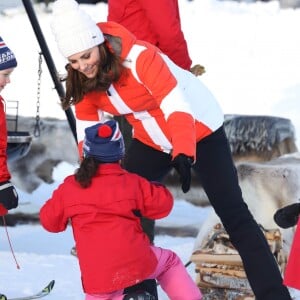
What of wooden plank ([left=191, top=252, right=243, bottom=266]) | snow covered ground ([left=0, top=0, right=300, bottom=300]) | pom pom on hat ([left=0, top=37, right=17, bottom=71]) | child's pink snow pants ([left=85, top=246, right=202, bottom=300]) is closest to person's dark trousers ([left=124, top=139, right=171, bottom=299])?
child's pink snow pants ([left=85, top=246, right=202, bottom=300])

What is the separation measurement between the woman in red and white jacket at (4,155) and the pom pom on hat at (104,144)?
0.56 metres

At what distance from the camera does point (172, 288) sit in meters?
3.35

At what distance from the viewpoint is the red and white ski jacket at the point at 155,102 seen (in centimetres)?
307

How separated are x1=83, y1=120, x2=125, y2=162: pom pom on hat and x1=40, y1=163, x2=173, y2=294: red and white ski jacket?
0.10 ft

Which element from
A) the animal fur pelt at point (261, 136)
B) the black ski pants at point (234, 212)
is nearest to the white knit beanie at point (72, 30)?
the black ski pants at point (234, 212)

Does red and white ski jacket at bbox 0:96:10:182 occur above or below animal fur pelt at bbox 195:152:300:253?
above

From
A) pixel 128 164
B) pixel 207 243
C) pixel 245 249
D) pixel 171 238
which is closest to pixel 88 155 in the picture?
pixel 128 164

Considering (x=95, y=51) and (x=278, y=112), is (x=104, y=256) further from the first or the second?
(x=278, y=112)

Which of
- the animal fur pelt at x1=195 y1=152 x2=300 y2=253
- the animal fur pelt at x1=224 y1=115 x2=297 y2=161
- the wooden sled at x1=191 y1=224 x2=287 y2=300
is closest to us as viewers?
the wooden sled at x1=191 y1=224 x2=287 y2=300

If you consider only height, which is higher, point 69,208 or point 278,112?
point 69,208

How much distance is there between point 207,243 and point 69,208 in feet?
4.25

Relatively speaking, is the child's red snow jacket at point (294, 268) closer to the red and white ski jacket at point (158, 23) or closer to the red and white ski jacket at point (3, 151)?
the red and white ski jacket at point (158, 23)

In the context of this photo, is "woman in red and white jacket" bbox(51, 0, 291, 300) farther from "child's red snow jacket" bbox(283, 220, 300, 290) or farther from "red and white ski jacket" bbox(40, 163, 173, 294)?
"child's red snow jacket" bbox(283, 220, 300, 290)

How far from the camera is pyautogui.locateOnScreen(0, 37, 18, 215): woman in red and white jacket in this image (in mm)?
3533
